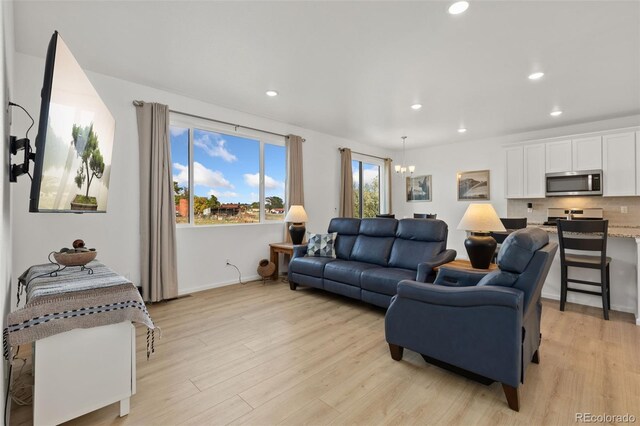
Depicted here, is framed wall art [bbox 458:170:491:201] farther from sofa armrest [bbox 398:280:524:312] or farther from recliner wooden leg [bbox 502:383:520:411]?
recliner wooden leg [bbox 502:383:520:411]

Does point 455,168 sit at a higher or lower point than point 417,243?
higher

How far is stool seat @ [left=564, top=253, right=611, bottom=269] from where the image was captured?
10.7ft

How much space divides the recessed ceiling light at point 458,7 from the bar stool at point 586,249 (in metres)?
2.60

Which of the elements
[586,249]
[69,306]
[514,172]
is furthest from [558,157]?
[69,306]

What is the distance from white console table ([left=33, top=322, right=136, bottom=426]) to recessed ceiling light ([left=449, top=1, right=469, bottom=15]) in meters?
3.13

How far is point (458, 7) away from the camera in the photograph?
226cm

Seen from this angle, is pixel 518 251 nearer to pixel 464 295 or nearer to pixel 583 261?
pixel 464 295

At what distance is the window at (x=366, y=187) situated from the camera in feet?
23.1

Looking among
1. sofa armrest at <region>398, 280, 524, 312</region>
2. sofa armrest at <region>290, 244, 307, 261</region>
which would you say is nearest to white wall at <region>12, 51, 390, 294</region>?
sofa armrest at <region>290, 244, 307, 261</region>

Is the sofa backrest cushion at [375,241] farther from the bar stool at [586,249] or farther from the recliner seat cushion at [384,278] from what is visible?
the bar stool at [586,249]

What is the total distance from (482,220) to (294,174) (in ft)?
11.0

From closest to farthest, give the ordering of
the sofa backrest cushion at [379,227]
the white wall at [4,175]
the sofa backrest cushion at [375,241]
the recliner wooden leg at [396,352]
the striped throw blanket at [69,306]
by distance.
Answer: the white wall at [4,175] → the striped throw blanket at [69,306] → the recliner wooden leg at [396,352] → the sofa backrest cushion at [375,241] → the sofa backrest cushion at [379,227]

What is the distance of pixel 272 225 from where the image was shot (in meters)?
5.18

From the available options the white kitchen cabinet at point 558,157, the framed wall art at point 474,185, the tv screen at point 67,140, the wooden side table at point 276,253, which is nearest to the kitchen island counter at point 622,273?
the white kitchen cabinet at point 558,157
